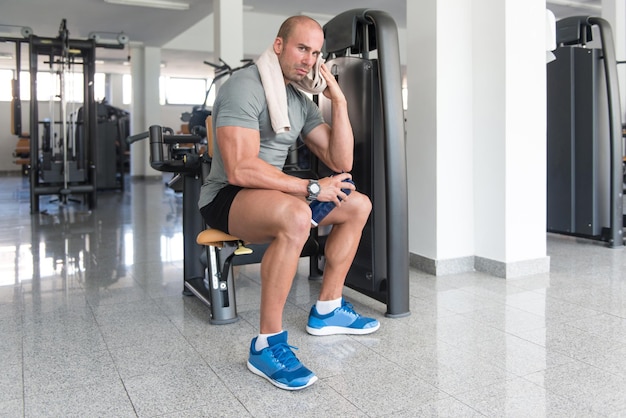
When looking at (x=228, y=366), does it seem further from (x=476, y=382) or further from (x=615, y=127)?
(x=615, y=127)

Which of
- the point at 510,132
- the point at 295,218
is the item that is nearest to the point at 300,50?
the point at 295,218

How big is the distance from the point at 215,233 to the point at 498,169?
175 centimetres

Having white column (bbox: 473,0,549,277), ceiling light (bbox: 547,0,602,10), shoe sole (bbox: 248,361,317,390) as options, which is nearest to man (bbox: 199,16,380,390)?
shoe sole (bbox: 248,361,317,390)

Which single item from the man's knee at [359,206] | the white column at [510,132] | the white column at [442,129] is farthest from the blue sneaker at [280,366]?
the white column at [510,132]

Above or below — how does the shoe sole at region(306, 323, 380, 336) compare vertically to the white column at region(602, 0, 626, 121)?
below

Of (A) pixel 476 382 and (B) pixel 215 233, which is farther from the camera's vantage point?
(B) pixel 215 233

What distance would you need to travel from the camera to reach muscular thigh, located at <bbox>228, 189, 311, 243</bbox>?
6.12ft

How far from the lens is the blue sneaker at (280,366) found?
1753 mm

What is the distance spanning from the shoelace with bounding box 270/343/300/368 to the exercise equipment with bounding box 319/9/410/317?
2.41ft

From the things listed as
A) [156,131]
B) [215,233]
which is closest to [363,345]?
[215,233]

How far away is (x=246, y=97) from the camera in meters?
1.95

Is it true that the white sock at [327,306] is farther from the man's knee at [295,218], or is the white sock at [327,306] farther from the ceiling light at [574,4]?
the ceiling light at [574,4]

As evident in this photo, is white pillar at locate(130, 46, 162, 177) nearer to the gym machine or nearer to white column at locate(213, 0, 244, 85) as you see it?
white column at locate(213, 0, 244, 85)

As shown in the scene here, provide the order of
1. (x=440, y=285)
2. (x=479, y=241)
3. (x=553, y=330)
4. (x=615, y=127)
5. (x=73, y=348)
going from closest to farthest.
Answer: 1. (x=73, y=348)
2. (x=553, y=330)
3. (x=440, y=285)
4. (x=479, y=241)
5. (x=615, y=127)
